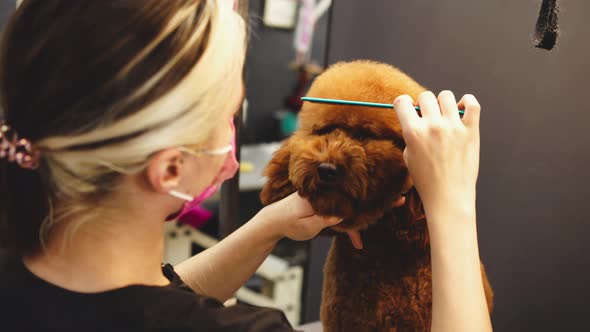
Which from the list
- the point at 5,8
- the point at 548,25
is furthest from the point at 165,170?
the point at 5,8

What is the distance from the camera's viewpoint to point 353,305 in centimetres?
97

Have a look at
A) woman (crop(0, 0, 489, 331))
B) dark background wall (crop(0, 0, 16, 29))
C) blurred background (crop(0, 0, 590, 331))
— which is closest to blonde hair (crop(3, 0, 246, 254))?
woman (crop(0, 0, 489, 331))

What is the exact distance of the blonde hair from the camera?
24.4 inches

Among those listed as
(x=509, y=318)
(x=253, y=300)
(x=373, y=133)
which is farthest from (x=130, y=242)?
(x=253, y=300)

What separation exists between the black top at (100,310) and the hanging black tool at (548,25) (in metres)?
0.70

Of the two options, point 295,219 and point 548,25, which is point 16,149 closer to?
point 295,219

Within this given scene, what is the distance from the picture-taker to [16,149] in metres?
0.65

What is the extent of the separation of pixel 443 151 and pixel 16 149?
1.93 feet

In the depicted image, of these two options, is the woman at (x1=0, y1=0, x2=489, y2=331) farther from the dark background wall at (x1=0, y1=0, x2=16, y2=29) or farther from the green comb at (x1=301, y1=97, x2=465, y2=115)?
the dark background wall at (x1=0, y1=0, x2=16, y2=29)

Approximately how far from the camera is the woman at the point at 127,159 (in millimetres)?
616

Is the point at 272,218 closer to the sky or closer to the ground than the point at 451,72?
closer to the ground

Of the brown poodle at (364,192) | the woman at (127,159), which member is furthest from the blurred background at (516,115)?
the woman at (127,159)

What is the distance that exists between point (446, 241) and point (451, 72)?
0.56 metres

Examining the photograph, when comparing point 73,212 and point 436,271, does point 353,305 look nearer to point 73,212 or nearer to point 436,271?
point 436,271
